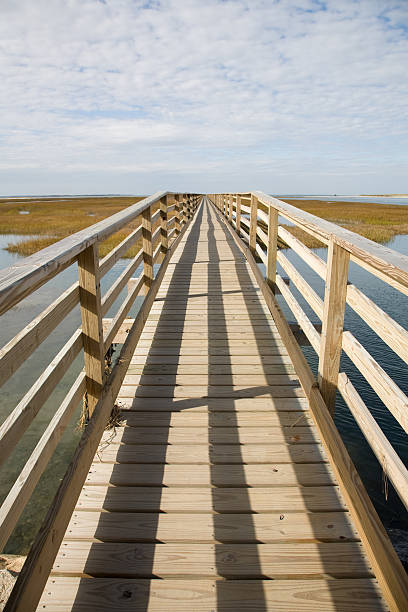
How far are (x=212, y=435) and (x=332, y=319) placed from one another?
0.98 meters

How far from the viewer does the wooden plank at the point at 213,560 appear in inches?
64.7

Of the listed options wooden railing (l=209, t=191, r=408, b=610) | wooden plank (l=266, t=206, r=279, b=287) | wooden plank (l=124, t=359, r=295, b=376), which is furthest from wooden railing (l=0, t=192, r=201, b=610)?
wooden plank (l=266, t=206, r=279, b=287)

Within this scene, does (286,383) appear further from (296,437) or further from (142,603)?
(142,603)

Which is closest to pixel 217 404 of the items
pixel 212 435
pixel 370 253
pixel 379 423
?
pixel 212 435

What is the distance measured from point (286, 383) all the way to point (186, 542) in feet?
5.25

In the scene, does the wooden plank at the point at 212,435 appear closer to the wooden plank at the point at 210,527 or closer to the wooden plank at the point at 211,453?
the wooden plank at the point at 211,453

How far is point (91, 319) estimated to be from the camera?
2326 millimetres

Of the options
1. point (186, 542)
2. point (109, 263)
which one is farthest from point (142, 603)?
point (109, 263)

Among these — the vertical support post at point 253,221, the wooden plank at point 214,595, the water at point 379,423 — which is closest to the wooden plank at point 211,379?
the water at point 379,423

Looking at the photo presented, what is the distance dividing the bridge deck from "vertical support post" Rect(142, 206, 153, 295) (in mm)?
1683

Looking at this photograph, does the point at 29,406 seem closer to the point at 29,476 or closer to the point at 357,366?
the point at 29,476

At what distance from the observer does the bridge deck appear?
157 centimetres

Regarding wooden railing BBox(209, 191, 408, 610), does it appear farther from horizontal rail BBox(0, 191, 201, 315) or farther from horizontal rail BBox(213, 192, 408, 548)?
horizontal rail BBox(0, 191, 201, 315)

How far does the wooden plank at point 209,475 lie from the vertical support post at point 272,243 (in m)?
2.69
